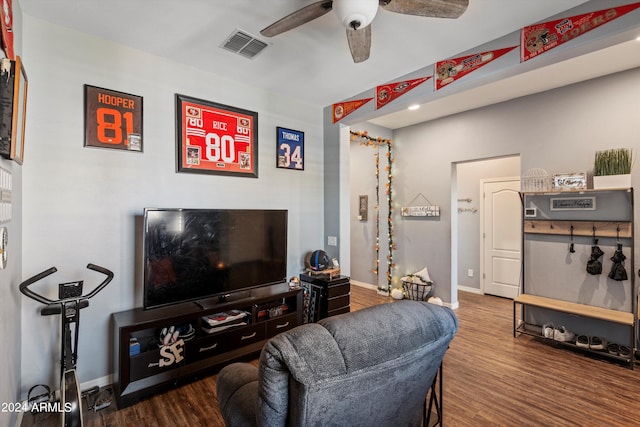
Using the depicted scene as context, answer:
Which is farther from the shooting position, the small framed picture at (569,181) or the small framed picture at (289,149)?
the small framed picture at (289,149)

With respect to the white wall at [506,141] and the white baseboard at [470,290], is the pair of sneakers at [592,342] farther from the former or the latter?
the white baseboard at [470,290]

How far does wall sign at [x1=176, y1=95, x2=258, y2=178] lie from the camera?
9.26 ft

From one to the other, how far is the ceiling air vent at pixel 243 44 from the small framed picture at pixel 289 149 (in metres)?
1.01

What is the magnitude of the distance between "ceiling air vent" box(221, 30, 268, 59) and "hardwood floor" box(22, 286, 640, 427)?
2838mm

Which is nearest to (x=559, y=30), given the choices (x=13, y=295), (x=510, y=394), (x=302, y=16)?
(x=302, y=16)

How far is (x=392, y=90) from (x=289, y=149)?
134cm

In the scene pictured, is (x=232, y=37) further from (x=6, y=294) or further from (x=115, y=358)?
(x=115, y=358)

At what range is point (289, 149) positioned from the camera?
3.64 meters

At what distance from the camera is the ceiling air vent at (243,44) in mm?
2398

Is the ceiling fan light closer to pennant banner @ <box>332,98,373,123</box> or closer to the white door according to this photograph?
pennant banner @ <box>332,98,373,123</box>

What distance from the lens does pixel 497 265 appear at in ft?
16.7

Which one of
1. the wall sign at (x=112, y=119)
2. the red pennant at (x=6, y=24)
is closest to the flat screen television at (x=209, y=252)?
the wall sign at (x=112, y=119)

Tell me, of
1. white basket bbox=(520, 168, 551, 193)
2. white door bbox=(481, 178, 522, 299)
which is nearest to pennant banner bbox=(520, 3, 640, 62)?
white basket bbox=(520, 168, 551, 193)

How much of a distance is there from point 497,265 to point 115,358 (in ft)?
17.7
